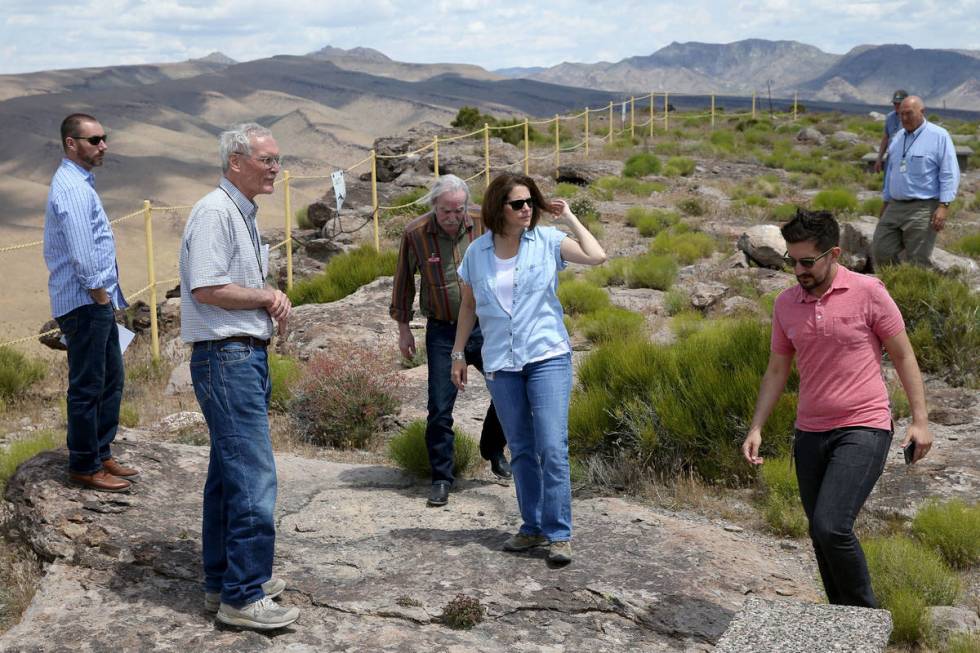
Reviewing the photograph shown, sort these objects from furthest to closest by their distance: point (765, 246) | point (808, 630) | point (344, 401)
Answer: point (765, 246) → point (344, 401) → point (808, 630)

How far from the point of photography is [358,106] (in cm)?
10681

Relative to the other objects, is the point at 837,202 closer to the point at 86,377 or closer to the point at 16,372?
the point at 16,372

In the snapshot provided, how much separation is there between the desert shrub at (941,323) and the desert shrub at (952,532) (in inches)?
106

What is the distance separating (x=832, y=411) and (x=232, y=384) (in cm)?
207

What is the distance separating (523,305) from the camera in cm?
456

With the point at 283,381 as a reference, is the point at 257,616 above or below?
above

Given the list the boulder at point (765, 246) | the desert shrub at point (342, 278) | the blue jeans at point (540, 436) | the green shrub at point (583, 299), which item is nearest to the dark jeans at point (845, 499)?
the blue jeans at point (540, 436)

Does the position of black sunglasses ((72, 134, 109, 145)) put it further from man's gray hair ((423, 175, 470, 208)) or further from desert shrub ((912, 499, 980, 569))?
desert shrub ((912, 499, 980, 569))

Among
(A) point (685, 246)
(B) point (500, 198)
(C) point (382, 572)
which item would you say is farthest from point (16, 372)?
(A) point (685, 246)

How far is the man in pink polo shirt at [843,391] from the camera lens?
3.67 meters

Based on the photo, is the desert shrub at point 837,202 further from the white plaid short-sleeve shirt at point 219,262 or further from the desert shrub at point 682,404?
the white plaid short-sleeve shirt at point 219,262

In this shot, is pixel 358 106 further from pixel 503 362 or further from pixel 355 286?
pixel 503 362

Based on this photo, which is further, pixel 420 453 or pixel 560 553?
pixel 420 453

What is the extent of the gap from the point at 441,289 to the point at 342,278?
6725mm
